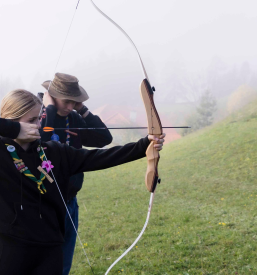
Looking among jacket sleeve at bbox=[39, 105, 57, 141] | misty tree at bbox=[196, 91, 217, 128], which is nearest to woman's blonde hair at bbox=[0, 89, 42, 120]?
jacket sleeve at bbox=[39, 105, 57, 141]

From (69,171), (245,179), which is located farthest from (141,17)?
(69,171)

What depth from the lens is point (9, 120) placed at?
1299 millimetres

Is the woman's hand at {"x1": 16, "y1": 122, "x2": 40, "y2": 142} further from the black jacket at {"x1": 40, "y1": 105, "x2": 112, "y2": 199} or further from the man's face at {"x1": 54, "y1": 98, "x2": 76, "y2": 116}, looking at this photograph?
the man's face at {"x1": 54, "y1": 98, "x2": 76, "y2": 116}

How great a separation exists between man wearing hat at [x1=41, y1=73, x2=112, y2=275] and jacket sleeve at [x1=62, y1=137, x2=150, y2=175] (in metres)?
0.30

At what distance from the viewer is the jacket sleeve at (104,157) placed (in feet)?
4.87

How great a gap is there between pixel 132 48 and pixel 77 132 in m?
0.81

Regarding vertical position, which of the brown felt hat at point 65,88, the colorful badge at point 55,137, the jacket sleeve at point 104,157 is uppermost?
the brown felt hat at point 65,88

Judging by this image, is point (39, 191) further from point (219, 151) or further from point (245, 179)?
point (219, 151)

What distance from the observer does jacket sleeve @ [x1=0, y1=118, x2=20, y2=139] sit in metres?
1.27

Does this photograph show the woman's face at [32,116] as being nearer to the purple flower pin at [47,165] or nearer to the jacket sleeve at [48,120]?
the purple flower pin at [47,165]

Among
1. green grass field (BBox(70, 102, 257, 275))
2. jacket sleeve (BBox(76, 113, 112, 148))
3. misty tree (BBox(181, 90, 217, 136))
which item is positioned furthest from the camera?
misty tree (BBox(181, 90, 217, 136))

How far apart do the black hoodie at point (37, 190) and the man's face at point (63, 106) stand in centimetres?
43

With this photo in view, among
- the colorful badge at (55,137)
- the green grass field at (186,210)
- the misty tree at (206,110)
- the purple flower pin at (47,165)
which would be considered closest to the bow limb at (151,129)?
the purple flower pin at (47,165)

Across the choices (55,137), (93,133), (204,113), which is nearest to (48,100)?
(55,137)
